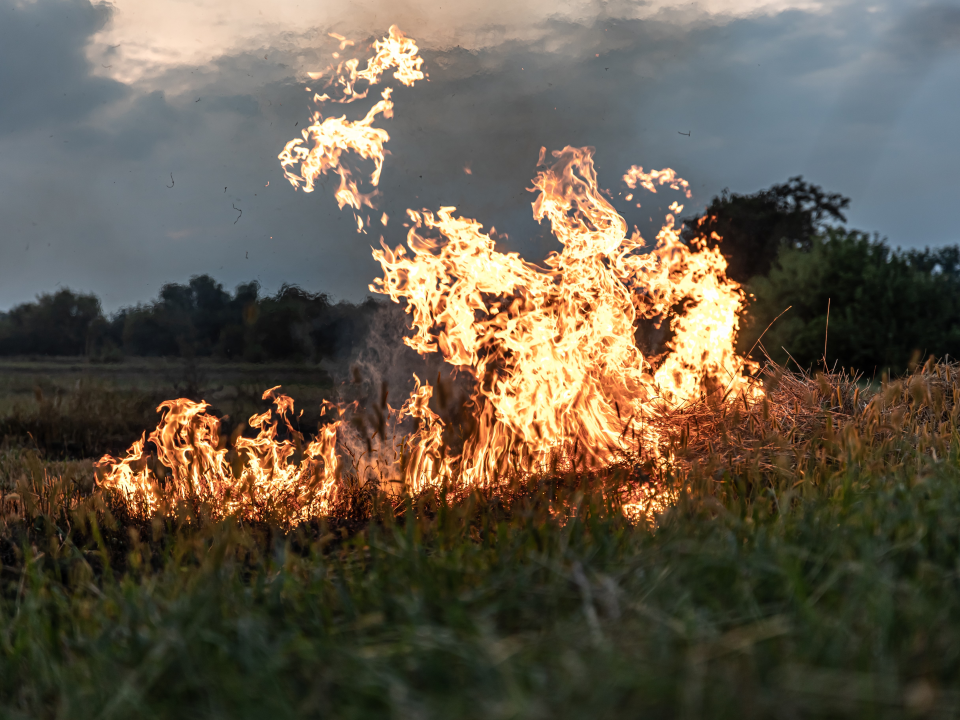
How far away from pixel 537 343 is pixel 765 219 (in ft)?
96.8

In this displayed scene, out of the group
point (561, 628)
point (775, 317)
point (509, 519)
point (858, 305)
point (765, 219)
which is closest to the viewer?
point (561, 628)

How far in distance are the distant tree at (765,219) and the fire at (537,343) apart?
84.7 feet

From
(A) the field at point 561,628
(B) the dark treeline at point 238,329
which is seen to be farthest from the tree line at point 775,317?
(A) the field at point 561,628

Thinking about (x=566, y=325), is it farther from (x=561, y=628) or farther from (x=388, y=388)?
(x=561, y=628)

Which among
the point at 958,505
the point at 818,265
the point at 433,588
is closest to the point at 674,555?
the point at 433,588

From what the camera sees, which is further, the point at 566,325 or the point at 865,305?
the point at 865,305

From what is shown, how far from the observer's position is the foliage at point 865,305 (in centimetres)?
2286

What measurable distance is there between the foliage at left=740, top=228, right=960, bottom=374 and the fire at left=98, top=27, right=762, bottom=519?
16033 millimetres

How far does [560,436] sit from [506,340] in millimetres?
1035

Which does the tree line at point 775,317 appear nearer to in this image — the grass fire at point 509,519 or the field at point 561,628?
the grass fire at point 509,519

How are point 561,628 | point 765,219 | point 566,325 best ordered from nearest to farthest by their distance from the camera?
point 561,628 < point 566,325 < point 765,219

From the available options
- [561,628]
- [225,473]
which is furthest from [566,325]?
[561,628]

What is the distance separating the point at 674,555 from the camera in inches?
118

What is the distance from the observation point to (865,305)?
2320cm
